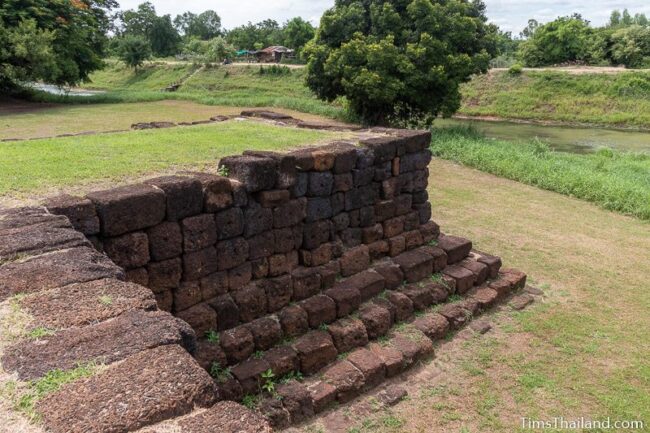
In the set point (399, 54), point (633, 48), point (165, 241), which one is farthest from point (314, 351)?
point (633, 48)

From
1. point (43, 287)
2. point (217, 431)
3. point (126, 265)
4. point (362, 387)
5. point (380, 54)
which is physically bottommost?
point (362, 387)

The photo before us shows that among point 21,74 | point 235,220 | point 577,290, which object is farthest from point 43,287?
point 21,74

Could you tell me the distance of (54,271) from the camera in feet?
10.1

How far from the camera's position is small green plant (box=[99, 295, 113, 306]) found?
9.20 feet

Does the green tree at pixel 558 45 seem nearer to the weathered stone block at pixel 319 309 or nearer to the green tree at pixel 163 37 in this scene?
the green tree at pixel 163 37

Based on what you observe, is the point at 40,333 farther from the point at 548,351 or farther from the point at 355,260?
the point at 548,351

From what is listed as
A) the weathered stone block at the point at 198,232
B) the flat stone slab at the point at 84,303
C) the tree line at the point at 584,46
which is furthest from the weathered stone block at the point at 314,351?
the tree line at the point at 584,46

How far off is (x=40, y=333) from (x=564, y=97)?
125ft

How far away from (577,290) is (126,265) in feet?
20.3

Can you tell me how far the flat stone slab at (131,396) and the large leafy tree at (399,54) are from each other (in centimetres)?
1788

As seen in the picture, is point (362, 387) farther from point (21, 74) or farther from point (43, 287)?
point (21, 74)

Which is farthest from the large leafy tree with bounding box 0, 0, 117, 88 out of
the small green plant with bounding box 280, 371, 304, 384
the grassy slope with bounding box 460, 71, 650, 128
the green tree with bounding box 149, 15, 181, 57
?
the green tree with bounding box 149, 15, 181, 57

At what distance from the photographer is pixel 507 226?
396 inches

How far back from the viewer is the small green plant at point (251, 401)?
4723mm
